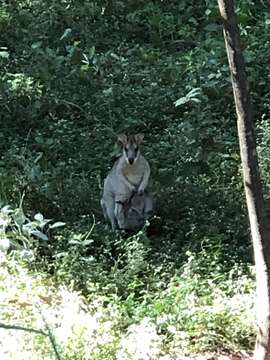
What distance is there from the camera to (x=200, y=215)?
7.27 m

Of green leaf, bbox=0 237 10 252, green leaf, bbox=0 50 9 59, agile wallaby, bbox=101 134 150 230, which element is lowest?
green leaf, bbox=0 237 10 252

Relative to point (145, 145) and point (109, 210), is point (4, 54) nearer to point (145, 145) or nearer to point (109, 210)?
point (145, 145)

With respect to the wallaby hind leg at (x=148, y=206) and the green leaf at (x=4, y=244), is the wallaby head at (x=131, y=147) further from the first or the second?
the green leaf at (x=4, y=244)

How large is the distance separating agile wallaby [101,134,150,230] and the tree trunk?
293 cm

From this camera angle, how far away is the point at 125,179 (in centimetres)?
766

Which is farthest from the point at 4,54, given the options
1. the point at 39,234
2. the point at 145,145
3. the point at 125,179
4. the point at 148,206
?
the point at 39,234

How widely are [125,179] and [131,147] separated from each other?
0.97ft

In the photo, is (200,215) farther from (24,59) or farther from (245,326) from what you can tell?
(24,59)

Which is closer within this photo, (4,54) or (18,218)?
(18,218)

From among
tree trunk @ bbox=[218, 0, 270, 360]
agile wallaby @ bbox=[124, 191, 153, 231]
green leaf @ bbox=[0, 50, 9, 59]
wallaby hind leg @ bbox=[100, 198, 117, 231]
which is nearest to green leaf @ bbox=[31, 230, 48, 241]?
wallaby hind leg @ bbox=[100, 198, 117, 231]

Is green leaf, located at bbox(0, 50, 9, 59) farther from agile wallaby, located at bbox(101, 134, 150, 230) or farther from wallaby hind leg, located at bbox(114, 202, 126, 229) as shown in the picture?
wallaby hind leg, located at bbox(114, 202, 126, 229)

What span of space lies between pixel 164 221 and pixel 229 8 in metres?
3.35

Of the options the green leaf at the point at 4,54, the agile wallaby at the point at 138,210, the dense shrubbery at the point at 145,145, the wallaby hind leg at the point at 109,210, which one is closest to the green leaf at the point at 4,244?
the dense shrubbery at the point at 145,145

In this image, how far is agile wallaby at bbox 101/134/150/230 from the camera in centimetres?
756
